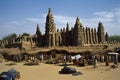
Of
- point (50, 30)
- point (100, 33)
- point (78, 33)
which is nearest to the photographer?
point (78, 33)

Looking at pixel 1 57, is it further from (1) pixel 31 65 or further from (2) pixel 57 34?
(2) pixel 57 34

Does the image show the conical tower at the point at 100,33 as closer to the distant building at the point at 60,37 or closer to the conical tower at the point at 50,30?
the distant building at the point at 60,37

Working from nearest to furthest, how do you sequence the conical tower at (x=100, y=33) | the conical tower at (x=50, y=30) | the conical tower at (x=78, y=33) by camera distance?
the conical tower at (x=78, y=33) → the conical tower at (x=50, y=30) → the conical tower at (x=100, y=33)

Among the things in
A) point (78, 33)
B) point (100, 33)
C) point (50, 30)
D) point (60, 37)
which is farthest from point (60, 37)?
point (100, 33)

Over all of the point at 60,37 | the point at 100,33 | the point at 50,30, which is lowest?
the point at 60,37

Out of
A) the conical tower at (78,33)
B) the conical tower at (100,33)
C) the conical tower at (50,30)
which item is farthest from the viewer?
the conical tower at (100,33)

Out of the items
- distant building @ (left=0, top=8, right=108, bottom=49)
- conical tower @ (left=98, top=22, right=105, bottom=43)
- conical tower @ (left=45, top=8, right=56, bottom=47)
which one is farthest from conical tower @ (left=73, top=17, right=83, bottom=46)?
conical tower @ (left=98, top=22, right=105, bottom=43)

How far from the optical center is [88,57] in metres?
45.1

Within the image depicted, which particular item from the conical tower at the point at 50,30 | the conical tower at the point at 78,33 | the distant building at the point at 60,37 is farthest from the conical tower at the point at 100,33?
the conical tower at the point at 78,33

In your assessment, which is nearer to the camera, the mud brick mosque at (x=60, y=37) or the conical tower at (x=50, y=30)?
the mud brick mosque at (x=60, y=37)

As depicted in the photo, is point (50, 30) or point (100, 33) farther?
point (100, 33)

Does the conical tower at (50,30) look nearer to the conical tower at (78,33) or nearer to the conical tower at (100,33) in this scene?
the conical tower at (78,33)

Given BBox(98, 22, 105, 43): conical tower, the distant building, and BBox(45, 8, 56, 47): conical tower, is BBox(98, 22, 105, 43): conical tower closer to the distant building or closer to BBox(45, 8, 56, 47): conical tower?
the distant building

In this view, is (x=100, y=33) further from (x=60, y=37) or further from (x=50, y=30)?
(x=50, y=30)
